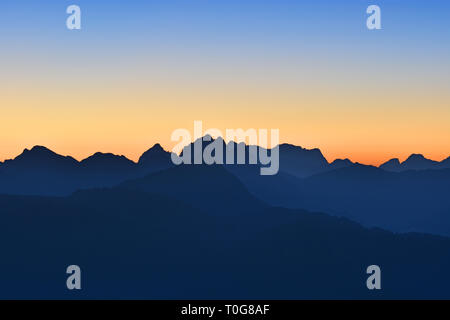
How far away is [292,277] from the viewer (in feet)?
556

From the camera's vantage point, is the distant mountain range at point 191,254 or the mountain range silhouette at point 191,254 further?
the mountain range silhouette at point 191,254

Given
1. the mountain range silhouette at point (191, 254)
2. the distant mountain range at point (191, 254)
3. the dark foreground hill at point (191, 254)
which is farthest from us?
the dark foreground hill at point (191, 254)

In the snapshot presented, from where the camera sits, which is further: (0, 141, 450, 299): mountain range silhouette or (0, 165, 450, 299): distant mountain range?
(0, 141, 450, 299): mountain range silhouette

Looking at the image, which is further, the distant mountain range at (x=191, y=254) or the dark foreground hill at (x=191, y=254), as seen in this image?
the dark foreground hill at (x=191, y=254)

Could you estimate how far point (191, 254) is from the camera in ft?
569

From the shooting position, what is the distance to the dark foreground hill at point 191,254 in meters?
158

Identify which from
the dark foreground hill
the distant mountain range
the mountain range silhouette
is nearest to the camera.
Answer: the distant mountain range

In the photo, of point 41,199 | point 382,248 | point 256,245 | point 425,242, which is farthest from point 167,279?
point 425,242

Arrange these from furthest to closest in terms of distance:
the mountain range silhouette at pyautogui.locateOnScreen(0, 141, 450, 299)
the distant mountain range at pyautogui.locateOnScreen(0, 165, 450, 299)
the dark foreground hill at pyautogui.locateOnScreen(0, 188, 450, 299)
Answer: the dark foreground hill at pyautogui.locateOnScreen(0, 188, 450, 299) < the mountain range silhouette at pyautogui.locateOnScreen(0, 141, 450, 299) < the distant mountain range at pyautogui.locateOnScreen(0, 165, 450, 299)

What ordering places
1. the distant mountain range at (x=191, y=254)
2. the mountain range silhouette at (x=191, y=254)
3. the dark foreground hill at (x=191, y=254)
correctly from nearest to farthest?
the distant mountain range at (x=191, y=254) → the mountain range silhouette at (x=191, y=254) → the dark foreground hill at (x=191, y=254)

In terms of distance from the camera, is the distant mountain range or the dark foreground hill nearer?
the distant mountain range

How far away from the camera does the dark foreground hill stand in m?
158
